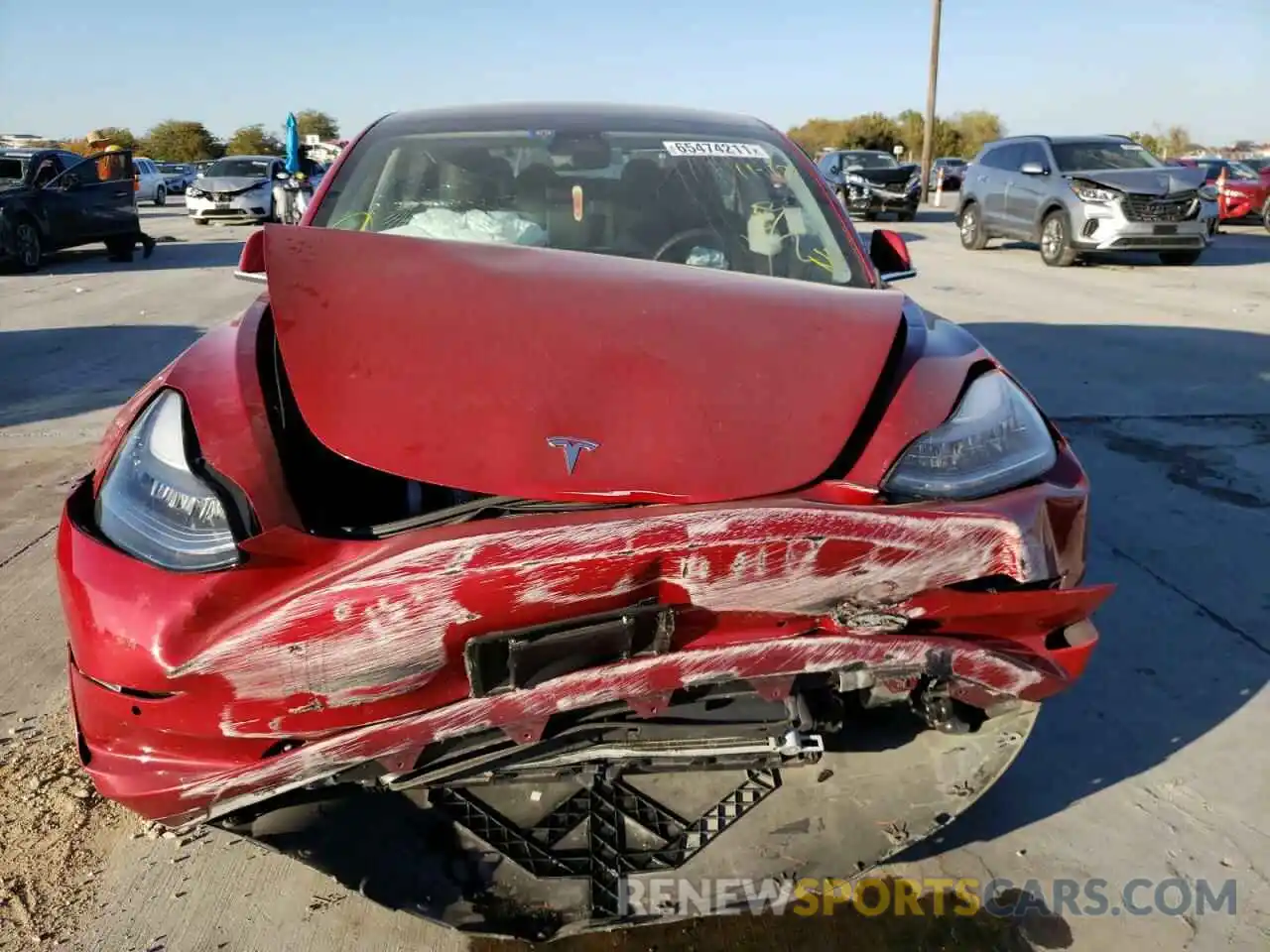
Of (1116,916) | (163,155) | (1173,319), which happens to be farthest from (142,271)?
(163,155)

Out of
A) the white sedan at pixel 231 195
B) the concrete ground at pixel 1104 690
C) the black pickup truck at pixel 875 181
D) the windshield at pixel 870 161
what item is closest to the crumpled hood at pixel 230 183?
the white sedan at pixel 231 195

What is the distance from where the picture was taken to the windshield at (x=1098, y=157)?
12.8m

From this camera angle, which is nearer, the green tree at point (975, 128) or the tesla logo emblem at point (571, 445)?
the tesla logo emblem at point (571, 445)

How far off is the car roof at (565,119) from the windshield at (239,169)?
727 inches

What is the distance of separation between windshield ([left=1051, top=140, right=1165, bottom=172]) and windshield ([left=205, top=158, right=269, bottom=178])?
14867 millimetres

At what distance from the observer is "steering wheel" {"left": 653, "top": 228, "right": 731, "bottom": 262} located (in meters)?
2.94

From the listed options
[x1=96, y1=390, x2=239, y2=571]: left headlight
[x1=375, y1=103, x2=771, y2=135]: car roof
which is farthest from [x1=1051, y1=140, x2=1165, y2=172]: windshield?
[x1=96, y1=390, x2=239, y2=571]: left headlight

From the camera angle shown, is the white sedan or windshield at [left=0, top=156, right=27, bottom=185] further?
the white sedan

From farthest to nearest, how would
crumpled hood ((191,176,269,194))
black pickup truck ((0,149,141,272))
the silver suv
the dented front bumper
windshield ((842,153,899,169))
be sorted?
windshield ((842,153,899,169)) < crumpled hood ((191,176,269,194)) < black pickup truck ((0,149,141,272)) < the silver suv < the dented front bumper

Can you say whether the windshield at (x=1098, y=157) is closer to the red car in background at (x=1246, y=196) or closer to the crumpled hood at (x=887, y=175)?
the red car in background at (x=1246, y=196)

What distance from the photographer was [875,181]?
2072cm

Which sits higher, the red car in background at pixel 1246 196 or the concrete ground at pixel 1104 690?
the red car in background at pixel 1246 196

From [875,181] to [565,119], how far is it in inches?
744

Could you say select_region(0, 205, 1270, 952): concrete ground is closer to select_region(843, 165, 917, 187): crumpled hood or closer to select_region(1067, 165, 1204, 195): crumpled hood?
select_region(1067, 165, 1204, 195): crumpled hood
